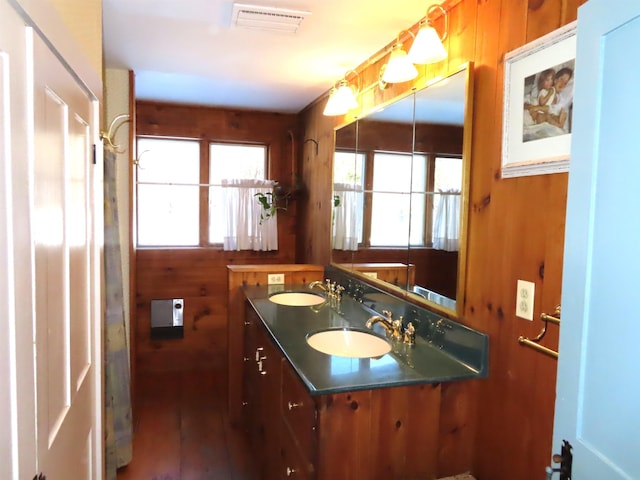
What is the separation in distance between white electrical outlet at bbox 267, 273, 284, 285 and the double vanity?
28.2 inches

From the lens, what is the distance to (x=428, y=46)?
1.66 m

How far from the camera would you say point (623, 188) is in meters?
0.81

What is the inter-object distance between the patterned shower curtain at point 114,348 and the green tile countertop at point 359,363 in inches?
30.3

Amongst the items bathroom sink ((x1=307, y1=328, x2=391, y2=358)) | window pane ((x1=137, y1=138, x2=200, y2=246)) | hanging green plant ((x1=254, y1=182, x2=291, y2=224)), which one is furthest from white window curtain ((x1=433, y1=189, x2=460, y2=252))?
window pane ((x1=137, y1=138, x2=200, y2=246))

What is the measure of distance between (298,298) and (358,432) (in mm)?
1478

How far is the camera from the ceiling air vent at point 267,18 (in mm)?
1874

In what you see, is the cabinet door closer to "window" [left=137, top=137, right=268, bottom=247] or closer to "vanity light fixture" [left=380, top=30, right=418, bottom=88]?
"vanity light fixture" [left=380, top=30, right=418, bottom=88]

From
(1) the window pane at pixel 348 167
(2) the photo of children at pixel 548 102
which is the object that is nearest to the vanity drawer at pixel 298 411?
(2) the photo of children at pixel 548 102

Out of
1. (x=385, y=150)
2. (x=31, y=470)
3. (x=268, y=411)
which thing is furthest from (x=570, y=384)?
(x=385, y=150)

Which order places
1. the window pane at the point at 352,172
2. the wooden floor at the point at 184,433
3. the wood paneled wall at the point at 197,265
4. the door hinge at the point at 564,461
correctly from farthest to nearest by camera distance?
the wood paneled wall at the point at 197,265
the window pane at the point at 352,172
the wooden floor at the point at 184,433
the door hinge at the point at 564,461

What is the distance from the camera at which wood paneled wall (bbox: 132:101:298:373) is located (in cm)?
377

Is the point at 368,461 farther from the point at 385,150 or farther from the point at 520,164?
the point at 385,150

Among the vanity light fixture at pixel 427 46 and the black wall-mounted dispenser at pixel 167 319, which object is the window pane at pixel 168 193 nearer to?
the black wall-mounted dispenser at pixel 167 319

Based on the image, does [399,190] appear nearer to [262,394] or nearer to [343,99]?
[343,99]
